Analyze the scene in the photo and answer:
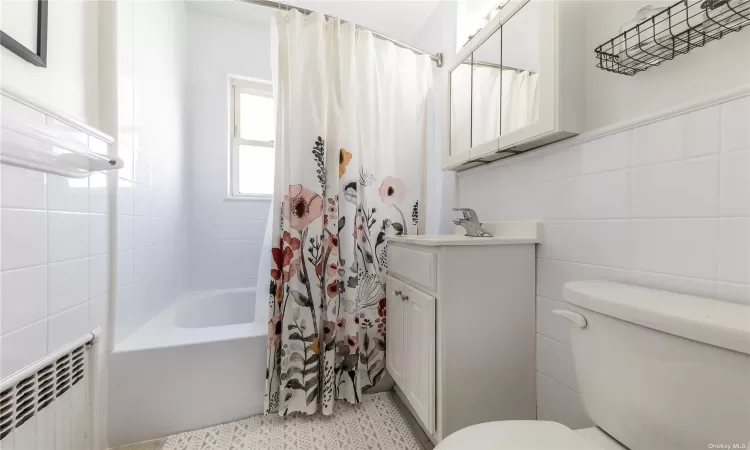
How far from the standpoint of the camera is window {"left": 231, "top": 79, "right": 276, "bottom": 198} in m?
2.22

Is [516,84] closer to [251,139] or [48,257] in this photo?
[48,257]

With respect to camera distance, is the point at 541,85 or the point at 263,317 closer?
the point at 541,85

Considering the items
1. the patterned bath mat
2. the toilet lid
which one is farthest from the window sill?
the toilet lid

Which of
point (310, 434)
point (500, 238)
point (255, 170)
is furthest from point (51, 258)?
point (255, 170)

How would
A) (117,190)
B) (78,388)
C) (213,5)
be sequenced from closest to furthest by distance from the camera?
(78,388)
(117,190)
(213,5)

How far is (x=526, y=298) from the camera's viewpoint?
1.08m

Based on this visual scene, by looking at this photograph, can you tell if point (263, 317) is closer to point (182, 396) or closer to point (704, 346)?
point (182, 396)

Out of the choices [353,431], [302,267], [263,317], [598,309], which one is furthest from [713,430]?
[263,317]

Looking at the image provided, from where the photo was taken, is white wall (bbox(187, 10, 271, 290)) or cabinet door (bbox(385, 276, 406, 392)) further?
white wall (bbox(187, 10, 271, 290))

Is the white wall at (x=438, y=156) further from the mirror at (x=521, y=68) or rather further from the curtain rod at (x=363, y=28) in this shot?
the mirror at (x=521, y=68)

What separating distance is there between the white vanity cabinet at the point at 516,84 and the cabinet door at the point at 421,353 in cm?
70

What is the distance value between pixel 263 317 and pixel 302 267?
39 centimetres

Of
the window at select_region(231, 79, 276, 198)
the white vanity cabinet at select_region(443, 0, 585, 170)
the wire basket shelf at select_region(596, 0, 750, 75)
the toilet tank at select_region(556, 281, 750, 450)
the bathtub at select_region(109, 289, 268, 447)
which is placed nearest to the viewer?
the toilet tank at select_region(556, 281, 750, 450)

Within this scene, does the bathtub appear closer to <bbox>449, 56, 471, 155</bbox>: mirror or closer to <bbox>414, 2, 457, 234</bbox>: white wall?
<bbox>414, 2, 457, 234</bbox>: white wall
